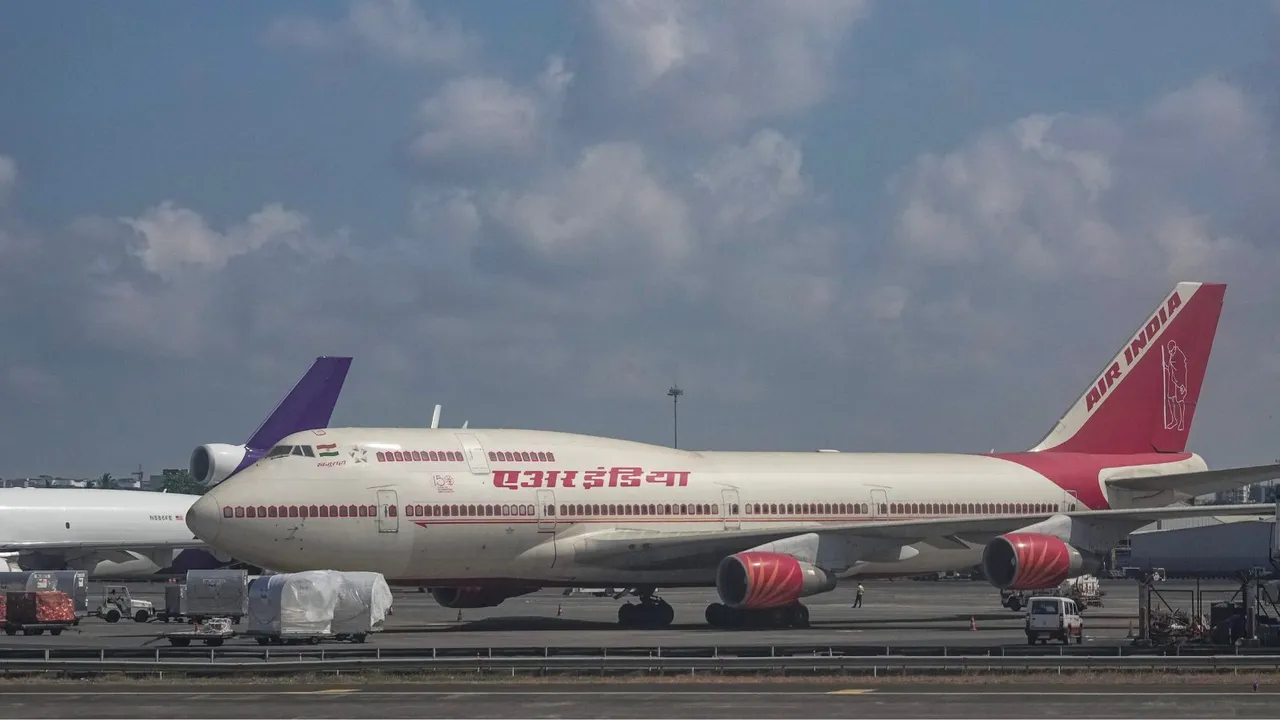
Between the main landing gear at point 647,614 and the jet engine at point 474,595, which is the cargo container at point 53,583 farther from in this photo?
the main landing gear at point 647,614

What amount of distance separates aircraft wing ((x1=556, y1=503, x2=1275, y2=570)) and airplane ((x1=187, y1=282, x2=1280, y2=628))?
0.06m

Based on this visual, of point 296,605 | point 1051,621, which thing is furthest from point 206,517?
point 1051,621

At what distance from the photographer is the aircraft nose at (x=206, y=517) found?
44.4 m

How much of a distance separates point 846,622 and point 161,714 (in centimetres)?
3015

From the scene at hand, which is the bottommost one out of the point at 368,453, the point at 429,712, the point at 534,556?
the point at 429,712

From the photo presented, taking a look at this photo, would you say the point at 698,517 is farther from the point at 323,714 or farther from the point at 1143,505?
the point at 323,714

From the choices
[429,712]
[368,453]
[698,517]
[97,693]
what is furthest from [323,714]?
[698,517]

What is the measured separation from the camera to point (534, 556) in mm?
47344

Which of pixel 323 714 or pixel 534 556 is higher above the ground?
pixel 534 556

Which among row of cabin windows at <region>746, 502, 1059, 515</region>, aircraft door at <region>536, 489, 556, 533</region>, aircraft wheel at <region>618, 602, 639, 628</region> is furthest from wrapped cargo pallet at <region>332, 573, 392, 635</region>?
row of cabin windows at <region>746, 502, 1059, 515</region>

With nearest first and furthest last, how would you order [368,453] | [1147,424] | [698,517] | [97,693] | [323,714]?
[323,714]
[97,693]
[368,453]
[698,517]
[1147,424]

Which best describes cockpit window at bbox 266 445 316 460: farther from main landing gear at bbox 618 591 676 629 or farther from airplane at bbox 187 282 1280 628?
main landing gear at bbox 618 591 676 629

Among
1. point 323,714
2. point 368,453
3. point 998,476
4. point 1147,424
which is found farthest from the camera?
point 1147,424

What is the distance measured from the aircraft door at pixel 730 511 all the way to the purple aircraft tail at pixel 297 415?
129 feet
